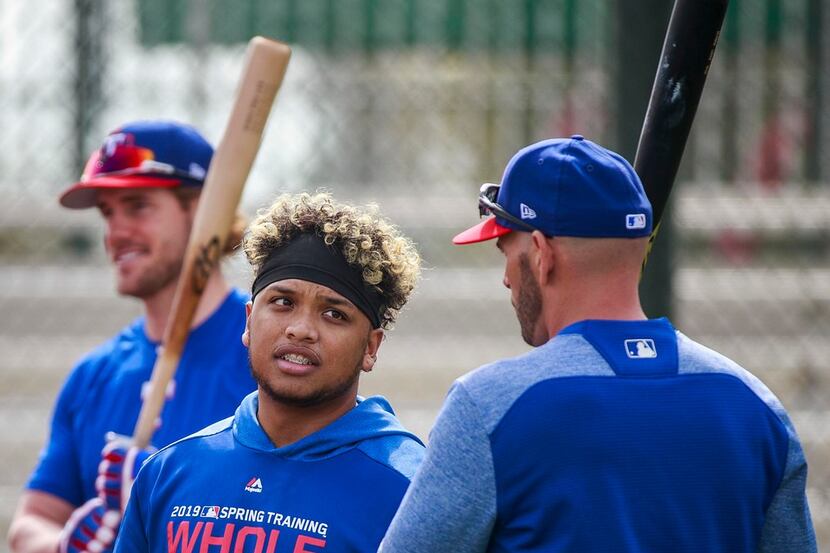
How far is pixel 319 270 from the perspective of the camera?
208cm

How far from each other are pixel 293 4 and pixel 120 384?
276cm

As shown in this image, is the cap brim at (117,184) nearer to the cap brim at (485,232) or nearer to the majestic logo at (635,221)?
the cap brim at (485,232)

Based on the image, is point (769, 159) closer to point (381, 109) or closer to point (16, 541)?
point (381, 109)

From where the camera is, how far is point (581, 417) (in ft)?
5.61

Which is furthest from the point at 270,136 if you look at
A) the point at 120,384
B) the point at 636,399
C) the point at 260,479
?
the point at 636,399

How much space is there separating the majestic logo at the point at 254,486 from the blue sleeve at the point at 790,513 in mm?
761

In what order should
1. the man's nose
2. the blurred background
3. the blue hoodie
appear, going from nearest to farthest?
the blue hoodie, the man's nose, the blurred background

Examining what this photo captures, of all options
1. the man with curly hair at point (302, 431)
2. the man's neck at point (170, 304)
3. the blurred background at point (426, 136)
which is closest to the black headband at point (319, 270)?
the man with curly hair at point (302, 431)

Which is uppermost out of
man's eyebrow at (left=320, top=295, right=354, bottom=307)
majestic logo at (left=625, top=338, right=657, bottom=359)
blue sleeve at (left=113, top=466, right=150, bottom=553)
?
man's eyebrow at (left=320, top=295, right=354, bottom=307)

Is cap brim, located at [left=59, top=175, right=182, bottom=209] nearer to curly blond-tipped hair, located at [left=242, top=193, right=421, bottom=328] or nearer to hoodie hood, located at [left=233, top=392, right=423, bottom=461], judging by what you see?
curly blond-tipped hair, located at [left=242, top=193, right=421, bottom=328]

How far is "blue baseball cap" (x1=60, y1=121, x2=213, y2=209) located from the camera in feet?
9.87

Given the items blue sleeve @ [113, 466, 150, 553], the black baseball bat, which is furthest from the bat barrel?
blue sleeve @ [113, 466, 150, 553]

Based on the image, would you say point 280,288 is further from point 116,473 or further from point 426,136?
point 426,136

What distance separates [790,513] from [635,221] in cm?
48
